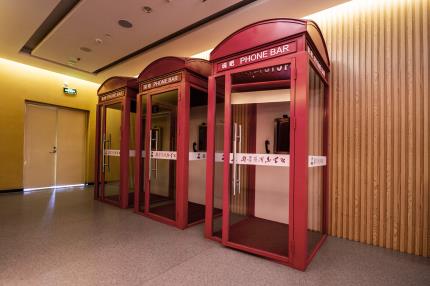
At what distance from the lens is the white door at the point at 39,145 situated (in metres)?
7.35

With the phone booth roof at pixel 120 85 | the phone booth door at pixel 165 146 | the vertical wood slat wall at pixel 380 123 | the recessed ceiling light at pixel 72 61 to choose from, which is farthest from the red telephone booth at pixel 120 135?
the vertical wood slat wall at pixel 380 123

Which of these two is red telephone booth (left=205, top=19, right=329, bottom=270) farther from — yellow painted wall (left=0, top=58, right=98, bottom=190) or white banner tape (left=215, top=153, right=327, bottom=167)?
yellow painted wall (left=0, top=58, right=98, bottom=190)

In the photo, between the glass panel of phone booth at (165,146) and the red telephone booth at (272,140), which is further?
the glass panel of phone booth at (165,146)

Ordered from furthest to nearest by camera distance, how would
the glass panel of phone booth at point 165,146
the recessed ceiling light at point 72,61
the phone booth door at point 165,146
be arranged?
the recessed ceiling light at point 72,61 < the glass panel of phone booth at point 165,146 < the phone booth door at point 165,146

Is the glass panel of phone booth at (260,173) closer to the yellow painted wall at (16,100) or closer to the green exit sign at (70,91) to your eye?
the green exit sign at (70,91)

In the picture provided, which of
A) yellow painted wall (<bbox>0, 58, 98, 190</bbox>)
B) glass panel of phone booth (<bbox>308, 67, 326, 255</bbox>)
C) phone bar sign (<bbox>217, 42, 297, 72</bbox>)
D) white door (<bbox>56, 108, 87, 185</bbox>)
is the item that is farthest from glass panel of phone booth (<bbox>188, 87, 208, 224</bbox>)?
yellow painted wall (<bbox>0, 58, 98, 190</bbox>)

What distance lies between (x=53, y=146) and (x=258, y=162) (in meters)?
7.82

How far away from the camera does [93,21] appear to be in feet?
14.4

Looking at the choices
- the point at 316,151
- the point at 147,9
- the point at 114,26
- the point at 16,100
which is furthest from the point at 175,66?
the point at 16,100

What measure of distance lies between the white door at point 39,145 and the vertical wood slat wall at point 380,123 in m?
8.59

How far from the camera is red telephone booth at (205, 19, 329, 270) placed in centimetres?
278

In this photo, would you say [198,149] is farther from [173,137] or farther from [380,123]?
[380,123]

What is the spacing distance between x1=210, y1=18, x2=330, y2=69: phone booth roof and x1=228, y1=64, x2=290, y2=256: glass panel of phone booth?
1.38 ft

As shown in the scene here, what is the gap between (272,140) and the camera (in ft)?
15.1
